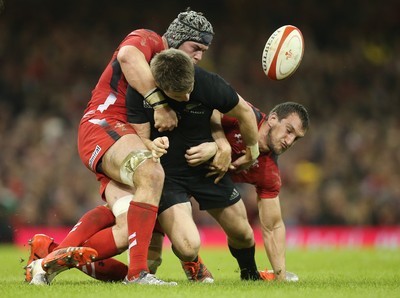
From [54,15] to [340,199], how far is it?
8058mm

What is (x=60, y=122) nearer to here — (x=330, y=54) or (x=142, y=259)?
(x=330, y=54)

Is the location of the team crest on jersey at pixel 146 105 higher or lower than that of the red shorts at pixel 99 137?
higher

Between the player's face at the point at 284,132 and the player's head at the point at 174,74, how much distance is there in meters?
1.06

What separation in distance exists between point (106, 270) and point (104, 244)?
429 millimetres

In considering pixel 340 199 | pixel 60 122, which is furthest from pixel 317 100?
pixel 60 122

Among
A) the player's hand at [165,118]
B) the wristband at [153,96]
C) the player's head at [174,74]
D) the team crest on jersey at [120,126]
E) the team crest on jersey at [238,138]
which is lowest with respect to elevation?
the team crest on jersey at [238,138]

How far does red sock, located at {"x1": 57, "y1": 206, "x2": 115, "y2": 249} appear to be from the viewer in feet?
22.2

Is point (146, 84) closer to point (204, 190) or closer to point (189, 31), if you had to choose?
point (189, 31)

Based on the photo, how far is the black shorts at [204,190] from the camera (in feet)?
23.1

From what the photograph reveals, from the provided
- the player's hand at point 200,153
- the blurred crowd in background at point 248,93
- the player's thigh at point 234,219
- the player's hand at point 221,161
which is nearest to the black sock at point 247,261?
the player's thigh at point 234,219

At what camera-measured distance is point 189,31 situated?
7.27 metres

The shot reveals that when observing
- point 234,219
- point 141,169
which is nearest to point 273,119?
point 234,219

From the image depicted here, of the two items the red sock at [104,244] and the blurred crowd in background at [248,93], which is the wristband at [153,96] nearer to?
the red sock at [104,244]

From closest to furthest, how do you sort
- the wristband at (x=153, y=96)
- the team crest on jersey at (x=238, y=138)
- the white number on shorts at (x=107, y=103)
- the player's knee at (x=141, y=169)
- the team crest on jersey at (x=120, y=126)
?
the player's knee at (x=141, y=169) → the wristband at (x=153, y=96) → the team crest on jersey at (x=120, y=126) → the white number on shorts at (x=107, y=103) → the team crest on jersey at (x=238, y=138)
